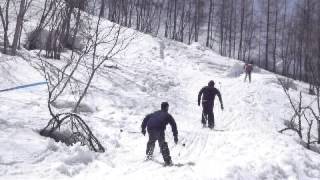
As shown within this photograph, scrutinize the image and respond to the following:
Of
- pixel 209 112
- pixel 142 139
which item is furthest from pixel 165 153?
pixel 209 112

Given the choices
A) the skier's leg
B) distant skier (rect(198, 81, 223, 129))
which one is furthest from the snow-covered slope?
distant skier (rect(198, 81, 223, 129))

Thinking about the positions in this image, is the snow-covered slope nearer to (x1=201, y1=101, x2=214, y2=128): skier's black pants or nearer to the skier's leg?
the skier's leg

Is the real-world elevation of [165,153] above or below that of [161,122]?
below

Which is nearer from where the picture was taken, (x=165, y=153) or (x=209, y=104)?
(x=165, y=153)

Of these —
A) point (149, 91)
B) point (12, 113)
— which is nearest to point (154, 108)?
point (149, 91)

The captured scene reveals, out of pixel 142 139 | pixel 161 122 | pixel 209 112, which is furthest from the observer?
pixel 209 112

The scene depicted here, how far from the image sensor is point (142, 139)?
470 inches

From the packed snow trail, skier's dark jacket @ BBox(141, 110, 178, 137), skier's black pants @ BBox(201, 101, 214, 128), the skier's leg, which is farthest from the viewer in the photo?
Result: skier's black pants @ BBox(201, 101, 214, 128)

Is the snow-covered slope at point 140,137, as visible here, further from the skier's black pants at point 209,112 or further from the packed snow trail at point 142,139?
the skier's black pants at point 209,112

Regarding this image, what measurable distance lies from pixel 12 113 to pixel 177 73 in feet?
58.1

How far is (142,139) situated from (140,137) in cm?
17

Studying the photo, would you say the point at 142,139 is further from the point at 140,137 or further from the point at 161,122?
the point at 161,122

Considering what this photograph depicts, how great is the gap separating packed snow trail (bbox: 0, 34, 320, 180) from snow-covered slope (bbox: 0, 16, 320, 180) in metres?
0.02

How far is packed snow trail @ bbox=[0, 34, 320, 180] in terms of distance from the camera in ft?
27.0
